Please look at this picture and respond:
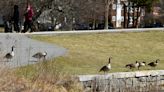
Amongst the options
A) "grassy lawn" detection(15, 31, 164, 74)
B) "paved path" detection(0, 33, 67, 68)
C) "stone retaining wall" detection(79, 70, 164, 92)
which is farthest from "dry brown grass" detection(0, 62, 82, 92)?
"paved path" detection(0, 33, 67, 68)

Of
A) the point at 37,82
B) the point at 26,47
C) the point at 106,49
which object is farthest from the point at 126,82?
the point at 106,49

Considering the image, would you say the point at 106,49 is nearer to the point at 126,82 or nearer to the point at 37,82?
the point at 126,82

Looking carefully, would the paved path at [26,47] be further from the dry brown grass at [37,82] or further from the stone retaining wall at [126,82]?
the dry brown grass at [37,82]

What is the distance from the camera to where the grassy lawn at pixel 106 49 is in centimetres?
2462

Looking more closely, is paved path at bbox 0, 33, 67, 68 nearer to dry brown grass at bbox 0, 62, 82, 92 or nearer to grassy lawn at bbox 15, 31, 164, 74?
grassy lawn at bbox 15, 31, 164, 74

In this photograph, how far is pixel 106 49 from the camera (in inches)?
1246

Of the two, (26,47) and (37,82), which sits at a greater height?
(37,82)

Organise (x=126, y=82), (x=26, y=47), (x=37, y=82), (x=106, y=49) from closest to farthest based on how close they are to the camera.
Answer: (x=37, y=82) < (x=126, y=82) < (x=26, y=47) < (x=106, y=49)

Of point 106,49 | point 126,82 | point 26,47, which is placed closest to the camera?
point 126,82

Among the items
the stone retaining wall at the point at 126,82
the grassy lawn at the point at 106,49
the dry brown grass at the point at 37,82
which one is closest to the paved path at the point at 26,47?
the grassy lawn at the point at 106,49

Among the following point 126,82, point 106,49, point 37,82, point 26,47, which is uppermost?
point 37,82

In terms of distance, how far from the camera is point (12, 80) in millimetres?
13648

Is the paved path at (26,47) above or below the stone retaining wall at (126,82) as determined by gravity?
above

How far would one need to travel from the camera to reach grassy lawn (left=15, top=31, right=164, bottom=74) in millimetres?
24622
